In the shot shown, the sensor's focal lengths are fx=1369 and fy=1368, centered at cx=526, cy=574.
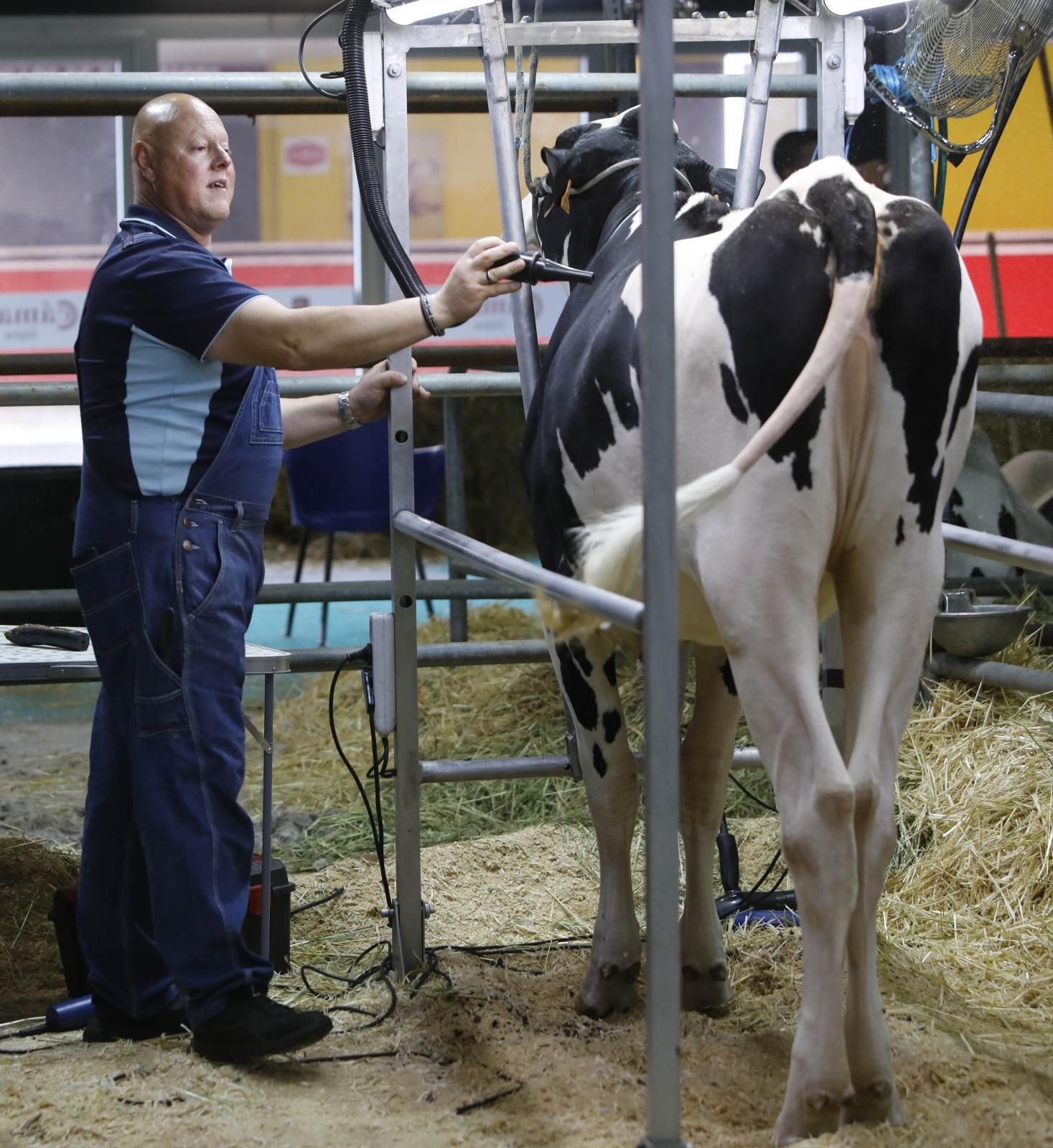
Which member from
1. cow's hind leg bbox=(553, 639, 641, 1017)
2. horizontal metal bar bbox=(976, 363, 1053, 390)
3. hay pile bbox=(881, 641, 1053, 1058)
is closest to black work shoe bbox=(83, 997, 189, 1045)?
cow's hind leg bbox=(553, 639, 641, 1017)

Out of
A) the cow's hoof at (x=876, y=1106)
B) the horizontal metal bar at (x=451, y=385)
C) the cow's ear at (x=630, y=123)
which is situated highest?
the cow's ear at (x=630, y=123)

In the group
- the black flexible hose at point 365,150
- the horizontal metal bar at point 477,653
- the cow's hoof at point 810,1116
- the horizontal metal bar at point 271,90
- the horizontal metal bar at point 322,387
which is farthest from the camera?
the horizontal metal bar at point 322,387

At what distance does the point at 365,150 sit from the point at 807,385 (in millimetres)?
1135

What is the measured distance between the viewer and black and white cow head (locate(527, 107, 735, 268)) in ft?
8.37

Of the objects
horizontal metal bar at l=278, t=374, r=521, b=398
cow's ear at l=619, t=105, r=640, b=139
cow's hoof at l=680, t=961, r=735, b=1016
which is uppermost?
cow's ear at l=619, t=105, r=640, b=139

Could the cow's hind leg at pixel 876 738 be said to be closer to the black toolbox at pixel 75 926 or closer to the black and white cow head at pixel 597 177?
the black and white cow head at pixel 597 177

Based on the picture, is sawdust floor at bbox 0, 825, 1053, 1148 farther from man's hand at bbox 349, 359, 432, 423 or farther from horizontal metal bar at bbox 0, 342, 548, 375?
horizontal metal bar at bbox 0, 342, 548, 375

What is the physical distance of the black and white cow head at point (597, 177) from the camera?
2.55 m

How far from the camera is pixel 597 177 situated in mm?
2592

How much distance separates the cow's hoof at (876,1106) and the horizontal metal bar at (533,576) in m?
0.75

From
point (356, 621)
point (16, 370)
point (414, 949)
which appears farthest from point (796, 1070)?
point (356, 621)

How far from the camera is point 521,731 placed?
14.0ft

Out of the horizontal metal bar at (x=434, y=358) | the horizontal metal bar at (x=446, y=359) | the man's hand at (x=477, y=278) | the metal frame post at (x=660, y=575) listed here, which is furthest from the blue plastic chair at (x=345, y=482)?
the metal frame post at (x=660, y=575)

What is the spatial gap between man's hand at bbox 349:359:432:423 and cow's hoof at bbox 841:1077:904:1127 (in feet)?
4.65
